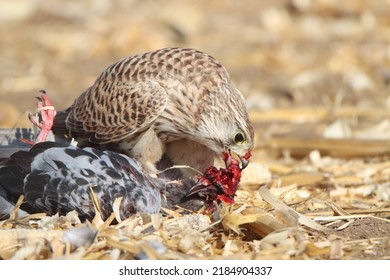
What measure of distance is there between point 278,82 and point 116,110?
490 centimetres

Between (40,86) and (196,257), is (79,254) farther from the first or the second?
(40,86)

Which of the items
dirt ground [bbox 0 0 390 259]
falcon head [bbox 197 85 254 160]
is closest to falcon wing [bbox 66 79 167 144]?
falcon head [bbox 197 85 254 160]

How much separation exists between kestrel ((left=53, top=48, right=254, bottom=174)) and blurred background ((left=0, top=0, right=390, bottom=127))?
256cm

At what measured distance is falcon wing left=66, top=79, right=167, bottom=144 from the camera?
227 inches

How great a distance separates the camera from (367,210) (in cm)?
543

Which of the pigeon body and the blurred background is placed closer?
the pigeon body

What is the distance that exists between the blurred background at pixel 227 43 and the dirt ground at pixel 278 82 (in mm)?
21

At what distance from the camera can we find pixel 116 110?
5.94 metres

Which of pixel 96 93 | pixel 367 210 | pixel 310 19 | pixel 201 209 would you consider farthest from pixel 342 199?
pixel 310 19

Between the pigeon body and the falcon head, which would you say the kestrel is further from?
the pigeon body

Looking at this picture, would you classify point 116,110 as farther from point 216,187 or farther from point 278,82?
point 278,82

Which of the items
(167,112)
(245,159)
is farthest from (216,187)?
(167,112)

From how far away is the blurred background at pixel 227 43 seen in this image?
10.2 metres

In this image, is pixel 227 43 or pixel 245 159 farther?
pixel 227 43
